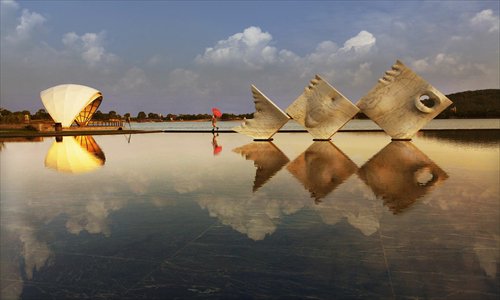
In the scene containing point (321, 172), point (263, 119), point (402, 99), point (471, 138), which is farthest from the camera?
point (471, 138)

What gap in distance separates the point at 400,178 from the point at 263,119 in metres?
15.0

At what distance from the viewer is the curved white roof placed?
46.4 metres

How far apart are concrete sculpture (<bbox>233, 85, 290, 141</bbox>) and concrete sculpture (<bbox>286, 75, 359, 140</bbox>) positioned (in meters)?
0.96

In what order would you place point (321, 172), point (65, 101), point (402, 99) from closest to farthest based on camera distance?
point (321, 172)
point (402, 99)
point (65, 101)

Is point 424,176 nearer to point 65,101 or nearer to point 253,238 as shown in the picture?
→ point 253,238

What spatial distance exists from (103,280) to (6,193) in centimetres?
556

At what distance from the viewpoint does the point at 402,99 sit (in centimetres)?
2117

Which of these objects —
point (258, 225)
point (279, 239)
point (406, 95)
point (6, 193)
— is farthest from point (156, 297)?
point (406, 95)

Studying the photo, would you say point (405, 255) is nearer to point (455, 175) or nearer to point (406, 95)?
point (455, 175)

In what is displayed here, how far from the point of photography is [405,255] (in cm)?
401

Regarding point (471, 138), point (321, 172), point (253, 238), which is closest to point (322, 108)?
point (471, 138)

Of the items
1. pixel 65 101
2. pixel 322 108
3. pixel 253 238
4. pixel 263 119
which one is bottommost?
pixel 253 238

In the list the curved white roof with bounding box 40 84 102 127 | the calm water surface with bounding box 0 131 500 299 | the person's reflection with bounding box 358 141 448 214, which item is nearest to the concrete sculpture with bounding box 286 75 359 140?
the person's reflection with bounding box 358 141 448 214

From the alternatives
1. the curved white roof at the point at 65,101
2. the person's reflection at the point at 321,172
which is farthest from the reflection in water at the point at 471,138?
the curved white roof at the point at 65,101
